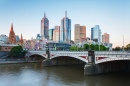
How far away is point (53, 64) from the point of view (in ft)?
239

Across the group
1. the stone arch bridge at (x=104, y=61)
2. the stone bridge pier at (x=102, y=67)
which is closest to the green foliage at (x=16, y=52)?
the stone arch bridge at (x=104, y=61)

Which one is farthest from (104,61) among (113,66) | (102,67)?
(113,66)

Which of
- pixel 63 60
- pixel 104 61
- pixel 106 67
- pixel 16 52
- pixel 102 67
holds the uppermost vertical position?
pixel 16 52

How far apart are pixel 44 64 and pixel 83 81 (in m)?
32.0

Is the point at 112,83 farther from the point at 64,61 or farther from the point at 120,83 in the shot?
the point at 64,61

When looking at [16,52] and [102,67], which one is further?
[16,52]

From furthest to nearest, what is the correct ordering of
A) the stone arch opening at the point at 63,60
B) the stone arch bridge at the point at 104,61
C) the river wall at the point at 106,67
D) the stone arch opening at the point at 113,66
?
the stone arch opening at the point at 63,60
the stone arch opening at the point at 113,66
the river wall at the point at 106,67
the stone arch bridge at the point at 104,61

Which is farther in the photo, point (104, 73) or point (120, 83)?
point (104, 73)

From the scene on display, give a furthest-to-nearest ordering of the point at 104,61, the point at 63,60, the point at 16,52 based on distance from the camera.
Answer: the point at 16,52 < the point at 63,60 < the point at 104,61

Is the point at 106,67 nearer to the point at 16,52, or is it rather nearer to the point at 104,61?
the point at 104,61

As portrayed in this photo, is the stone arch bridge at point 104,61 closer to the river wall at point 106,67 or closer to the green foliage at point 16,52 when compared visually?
the river wall at point 106,67

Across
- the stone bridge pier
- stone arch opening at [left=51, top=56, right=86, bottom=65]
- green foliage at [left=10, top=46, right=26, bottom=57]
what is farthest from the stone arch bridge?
green foliage at [left=10, top=46, right=26, bottom=57]

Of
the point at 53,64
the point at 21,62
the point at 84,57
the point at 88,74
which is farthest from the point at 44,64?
the point at 88,74

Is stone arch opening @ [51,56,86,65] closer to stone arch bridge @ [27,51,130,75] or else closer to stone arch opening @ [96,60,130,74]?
stone arch bridge @ [27,51,130,75]
